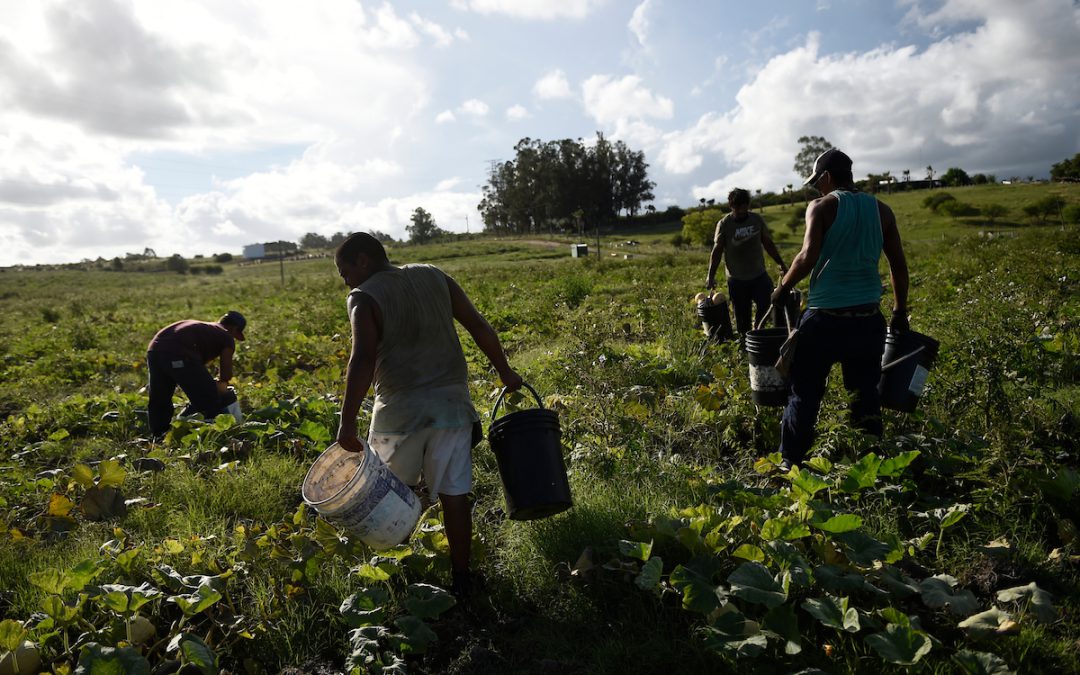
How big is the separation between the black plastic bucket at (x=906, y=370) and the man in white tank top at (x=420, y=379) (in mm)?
2318

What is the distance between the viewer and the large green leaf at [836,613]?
2.00 meters

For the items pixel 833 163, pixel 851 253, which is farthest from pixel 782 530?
pixel 833 163

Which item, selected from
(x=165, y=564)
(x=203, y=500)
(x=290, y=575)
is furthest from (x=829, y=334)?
(x=203, y=500)

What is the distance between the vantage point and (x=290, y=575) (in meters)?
2.97

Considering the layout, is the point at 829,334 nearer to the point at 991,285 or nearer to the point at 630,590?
the point at 630,590

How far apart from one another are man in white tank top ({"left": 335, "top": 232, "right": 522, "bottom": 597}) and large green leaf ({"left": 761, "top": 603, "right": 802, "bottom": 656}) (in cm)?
133

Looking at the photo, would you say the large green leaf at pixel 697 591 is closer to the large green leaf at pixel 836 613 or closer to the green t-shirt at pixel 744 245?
the large green leaf at pixel 836 613

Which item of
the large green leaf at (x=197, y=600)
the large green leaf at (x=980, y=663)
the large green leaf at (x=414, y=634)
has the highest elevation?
the large green leaf at (x=197, y=600)

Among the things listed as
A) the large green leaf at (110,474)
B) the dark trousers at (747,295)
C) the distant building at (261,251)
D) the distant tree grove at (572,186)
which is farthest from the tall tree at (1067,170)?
the distant building at (261,251)

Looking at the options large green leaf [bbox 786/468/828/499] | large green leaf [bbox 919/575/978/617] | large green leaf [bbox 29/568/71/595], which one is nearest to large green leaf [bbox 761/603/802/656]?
large green leaf [bbox 919/575/978/617]

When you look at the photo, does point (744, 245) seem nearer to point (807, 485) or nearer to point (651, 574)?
point (807, 485)

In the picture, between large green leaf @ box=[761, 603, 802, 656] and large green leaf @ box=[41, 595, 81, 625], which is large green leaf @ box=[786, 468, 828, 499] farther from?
large green leaf @ box=[41, 595, 81, 625]

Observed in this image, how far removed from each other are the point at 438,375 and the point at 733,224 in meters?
4.36

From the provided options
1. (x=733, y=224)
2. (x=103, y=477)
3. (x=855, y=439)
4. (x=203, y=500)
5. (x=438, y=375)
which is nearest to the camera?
(x=438, y=375)
